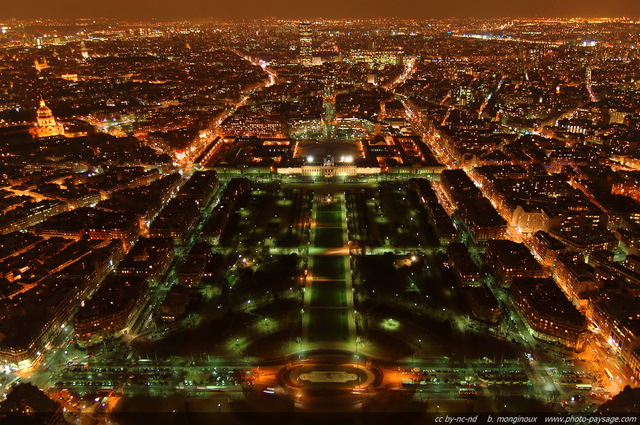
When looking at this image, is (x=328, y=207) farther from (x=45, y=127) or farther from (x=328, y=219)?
(x=45, y=127)

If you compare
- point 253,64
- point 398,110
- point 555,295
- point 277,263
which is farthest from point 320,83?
point 555,295

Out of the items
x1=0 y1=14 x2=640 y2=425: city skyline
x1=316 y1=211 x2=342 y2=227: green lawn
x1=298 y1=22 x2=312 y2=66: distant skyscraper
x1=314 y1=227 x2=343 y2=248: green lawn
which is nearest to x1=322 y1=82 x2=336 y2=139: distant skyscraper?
x1=0 y1=14 x2=640 y2=425: city skyline

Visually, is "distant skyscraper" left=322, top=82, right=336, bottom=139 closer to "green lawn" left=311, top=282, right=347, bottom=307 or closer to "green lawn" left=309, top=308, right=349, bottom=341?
"green lawn" left=311, top=282, right=347, bottom=307

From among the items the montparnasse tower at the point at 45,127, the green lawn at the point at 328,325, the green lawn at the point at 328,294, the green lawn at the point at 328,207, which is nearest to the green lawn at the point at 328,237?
the green lawn at the point at 328,207

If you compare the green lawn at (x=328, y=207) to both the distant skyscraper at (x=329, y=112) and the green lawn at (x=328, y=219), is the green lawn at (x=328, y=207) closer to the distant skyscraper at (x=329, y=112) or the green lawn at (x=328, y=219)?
the green lawn at (x=328, y=219)

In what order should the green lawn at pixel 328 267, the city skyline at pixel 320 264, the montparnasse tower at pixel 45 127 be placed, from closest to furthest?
the city skyline at pixel 320 264 → the green lawn at pixel 328 267 → the montparnasse tower at pixel 45 127

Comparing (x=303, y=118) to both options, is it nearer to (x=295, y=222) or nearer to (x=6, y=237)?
(x=295, y=222)

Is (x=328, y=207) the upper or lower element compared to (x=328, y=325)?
upper

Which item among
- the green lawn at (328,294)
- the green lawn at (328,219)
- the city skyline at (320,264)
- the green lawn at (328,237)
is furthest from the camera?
the green lawn at (328,219)

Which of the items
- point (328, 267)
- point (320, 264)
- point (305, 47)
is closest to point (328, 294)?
point (328, 267)
